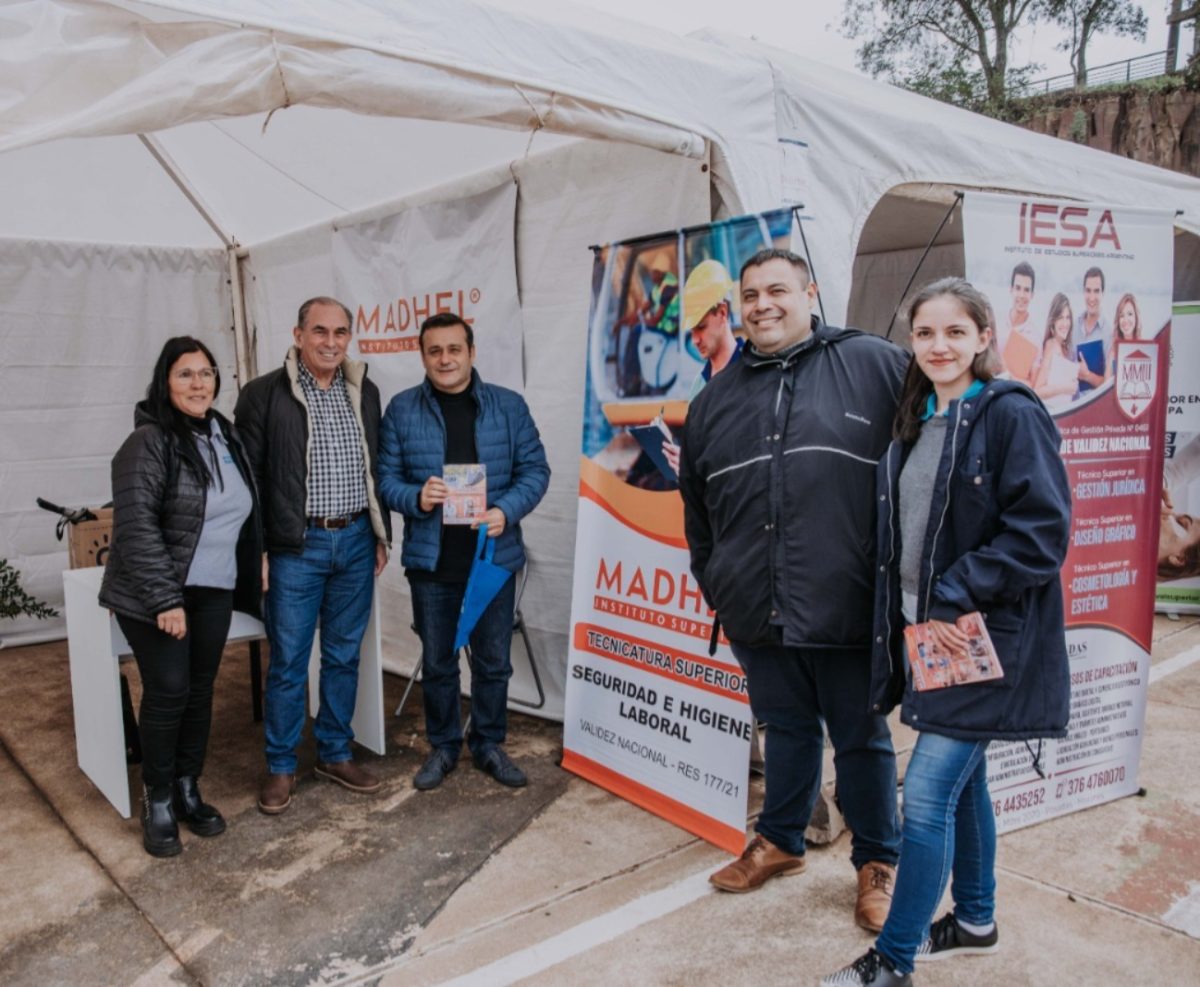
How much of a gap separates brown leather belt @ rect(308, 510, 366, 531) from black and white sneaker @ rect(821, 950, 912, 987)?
1.97 meters

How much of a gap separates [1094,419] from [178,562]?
2754 millimetres

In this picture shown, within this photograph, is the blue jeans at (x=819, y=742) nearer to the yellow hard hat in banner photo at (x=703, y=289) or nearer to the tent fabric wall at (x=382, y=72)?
the yellow hard hat in banner photo at (x=703, y=289)

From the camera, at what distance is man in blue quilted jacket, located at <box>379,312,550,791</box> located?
10.2ft

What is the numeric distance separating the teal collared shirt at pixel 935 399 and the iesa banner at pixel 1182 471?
4.56 m

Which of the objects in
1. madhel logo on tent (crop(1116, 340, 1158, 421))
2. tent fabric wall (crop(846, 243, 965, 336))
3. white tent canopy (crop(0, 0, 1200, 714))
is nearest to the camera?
white tent canopy (crop(0, 0, 1200, 714))

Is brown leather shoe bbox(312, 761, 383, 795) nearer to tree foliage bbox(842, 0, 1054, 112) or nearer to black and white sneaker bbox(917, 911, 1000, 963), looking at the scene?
black and white sneaker bbox(917, 911, 1000, 963)

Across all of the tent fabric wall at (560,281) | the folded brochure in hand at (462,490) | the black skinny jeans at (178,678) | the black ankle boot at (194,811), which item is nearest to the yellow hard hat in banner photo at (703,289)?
the tent fabric wall at (560,281)

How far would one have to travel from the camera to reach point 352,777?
3.27 metres

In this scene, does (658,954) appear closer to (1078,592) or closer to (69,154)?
(1078,592)

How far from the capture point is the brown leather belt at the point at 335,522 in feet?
10.1

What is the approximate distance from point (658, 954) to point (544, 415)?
2.16 meters

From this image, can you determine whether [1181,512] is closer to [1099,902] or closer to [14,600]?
[1099,902]

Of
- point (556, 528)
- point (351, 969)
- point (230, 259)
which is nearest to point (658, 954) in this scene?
point (351, 969)

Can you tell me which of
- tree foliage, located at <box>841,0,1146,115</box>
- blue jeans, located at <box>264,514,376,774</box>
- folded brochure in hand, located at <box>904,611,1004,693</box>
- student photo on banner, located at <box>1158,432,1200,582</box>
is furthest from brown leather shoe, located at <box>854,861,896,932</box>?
tree foliage, located at <box>841,0,1146,115</box>
